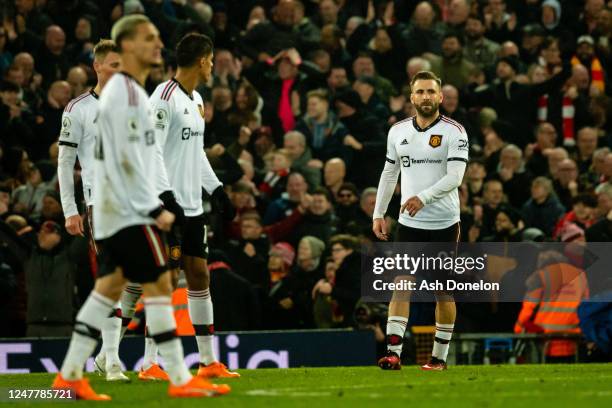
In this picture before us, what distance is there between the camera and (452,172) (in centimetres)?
1128

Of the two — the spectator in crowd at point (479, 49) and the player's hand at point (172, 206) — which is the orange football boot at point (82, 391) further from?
the spectator in crowd at point (479, 49)

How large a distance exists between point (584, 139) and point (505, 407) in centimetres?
1074

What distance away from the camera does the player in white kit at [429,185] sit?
37.4 feet

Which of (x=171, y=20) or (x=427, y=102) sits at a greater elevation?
(x=171, y=20)

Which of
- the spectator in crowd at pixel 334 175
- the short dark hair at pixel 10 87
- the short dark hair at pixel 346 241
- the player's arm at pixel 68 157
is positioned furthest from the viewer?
the short dark hair at pixel 10 87

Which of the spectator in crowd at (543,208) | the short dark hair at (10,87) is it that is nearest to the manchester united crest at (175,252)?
the spectator in crowd at (543,208)

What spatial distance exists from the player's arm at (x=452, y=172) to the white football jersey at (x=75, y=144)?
286 cm

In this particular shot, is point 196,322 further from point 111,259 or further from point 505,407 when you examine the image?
point 505,407

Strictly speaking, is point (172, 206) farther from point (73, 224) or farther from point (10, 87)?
point (10, 87)

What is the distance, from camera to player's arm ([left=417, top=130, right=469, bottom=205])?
36.6 feet

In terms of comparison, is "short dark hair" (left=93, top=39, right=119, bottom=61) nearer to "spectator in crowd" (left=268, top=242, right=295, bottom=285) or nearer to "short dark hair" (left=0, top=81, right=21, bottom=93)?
"spectator in crowd" (left=268, top=242, right=295, bottom=285)

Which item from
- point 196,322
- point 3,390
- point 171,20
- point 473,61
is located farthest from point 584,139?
point 3,390

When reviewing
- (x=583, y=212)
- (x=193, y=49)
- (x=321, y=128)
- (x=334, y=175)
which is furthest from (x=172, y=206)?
(x=321, y=128)

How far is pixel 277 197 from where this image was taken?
688 inches
